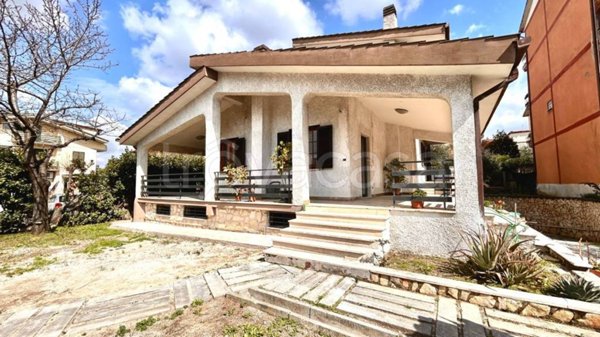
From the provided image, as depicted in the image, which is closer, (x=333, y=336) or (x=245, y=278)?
(x=333, y=336)

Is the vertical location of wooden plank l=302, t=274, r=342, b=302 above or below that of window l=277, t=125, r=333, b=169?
below

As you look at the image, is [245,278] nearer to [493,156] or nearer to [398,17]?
[398,17]

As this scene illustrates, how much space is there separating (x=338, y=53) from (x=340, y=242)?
429 cm

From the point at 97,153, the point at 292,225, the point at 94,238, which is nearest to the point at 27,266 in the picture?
the point at 94,238

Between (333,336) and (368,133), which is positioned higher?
(368,133)

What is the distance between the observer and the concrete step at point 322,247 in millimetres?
4950

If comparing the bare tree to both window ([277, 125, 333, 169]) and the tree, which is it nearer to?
window ([277, 125, 333, 169])

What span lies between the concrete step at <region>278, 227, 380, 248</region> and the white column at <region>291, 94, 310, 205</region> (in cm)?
116

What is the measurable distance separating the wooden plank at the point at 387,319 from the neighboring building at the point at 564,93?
12.1 metres

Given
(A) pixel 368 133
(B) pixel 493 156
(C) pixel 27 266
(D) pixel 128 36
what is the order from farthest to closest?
(B) pixel 493 156
(D) pixel 128 36
(A) pixel 368 133
(C) pixel 27 266

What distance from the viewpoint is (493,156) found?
2138cm

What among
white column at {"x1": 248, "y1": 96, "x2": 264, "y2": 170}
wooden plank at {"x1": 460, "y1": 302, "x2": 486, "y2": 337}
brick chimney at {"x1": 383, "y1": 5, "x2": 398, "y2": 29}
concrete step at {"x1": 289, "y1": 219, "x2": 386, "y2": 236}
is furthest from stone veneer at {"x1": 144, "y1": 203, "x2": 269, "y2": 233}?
brick chimney at {"x1": 383, "y1": 5, "x2": 398, "y2": 29}

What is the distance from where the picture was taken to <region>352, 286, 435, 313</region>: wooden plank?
3394 mm

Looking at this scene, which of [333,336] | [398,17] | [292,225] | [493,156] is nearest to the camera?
[333,336]
